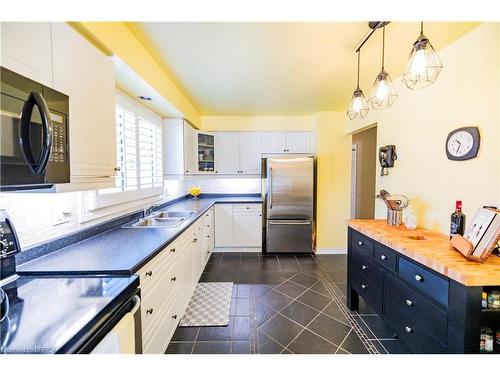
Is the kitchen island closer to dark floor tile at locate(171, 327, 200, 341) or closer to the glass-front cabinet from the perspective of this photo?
dark floor tile at locate(171, 327, 200, 341)

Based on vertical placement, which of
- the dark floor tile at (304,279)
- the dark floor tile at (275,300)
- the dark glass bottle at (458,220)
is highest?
the dark glass bottle at (458,220)

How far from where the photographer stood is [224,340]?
6.22 feet

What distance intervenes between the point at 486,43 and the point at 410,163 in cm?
107

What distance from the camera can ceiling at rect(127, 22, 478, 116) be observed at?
1646 millimetres

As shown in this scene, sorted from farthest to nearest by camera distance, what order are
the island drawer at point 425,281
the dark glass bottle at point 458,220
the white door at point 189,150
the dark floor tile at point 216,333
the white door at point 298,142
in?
the white door at point 298,142, the white door at point 189,150, the dark floor tile at point 216,333, the dark glass bottle at point 458,220, the island drawer at point 425,281

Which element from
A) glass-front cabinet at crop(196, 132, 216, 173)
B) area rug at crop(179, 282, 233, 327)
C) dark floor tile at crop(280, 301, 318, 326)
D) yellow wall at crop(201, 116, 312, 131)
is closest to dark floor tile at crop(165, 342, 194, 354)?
area rug at crop(179, 282, 233, 327)

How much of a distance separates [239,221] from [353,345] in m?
2.55

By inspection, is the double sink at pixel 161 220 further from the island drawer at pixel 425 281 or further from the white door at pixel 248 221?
the island drawer at pixel 425 281

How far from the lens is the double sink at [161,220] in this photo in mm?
2252

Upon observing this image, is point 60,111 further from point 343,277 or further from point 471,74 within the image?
point 343,277

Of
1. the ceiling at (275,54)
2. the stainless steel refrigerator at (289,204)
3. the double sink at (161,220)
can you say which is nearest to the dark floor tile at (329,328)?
the double sink at (161,220)

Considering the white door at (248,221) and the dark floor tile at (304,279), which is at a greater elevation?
the white door at (248,221)

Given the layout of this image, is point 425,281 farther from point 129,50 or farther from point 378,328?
point 129,50

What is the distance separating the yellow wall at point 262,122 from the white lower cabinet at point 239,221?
1.50 meters
